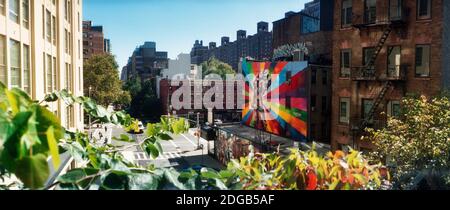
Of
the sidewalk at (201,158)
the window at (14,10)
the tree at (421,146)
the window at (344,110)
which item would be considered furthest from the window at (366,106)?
the window at (14,10)

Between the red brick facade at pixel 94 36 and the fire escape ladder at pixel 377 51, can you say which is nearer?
the red brick facade at pixel 94 36

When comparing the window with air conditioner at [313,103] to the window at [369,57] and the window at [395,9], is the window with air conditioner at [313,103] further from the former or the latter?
the window at [395,9]

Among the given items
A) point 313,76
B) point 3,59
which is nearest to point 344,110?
point 313,76

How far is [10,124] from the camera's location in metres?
1.45

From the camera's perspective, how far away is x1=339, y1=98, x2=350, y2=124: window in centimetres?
1611

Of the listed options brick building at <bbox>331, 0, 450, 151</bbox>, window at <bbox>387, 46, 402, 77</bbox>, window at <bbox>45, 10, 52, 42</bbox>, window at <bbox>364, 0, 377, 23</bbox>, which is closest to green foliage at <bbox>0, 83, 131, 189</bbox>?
window at <bbox>45, 10, 52, 42</bbox>

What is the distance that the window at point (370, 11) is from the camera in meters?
14.8

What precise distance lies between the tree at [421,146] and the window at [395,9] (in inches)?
182

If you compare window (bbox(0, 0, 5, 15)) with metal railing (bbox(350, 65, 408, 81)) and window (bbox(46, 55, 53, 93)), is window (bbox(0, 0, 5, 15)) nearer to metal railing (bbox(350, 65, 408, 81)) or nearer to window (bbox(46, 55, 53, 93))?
window (bbox(46, 55, 53, 93))

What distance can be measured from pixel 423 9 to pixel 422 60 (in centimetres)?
182
